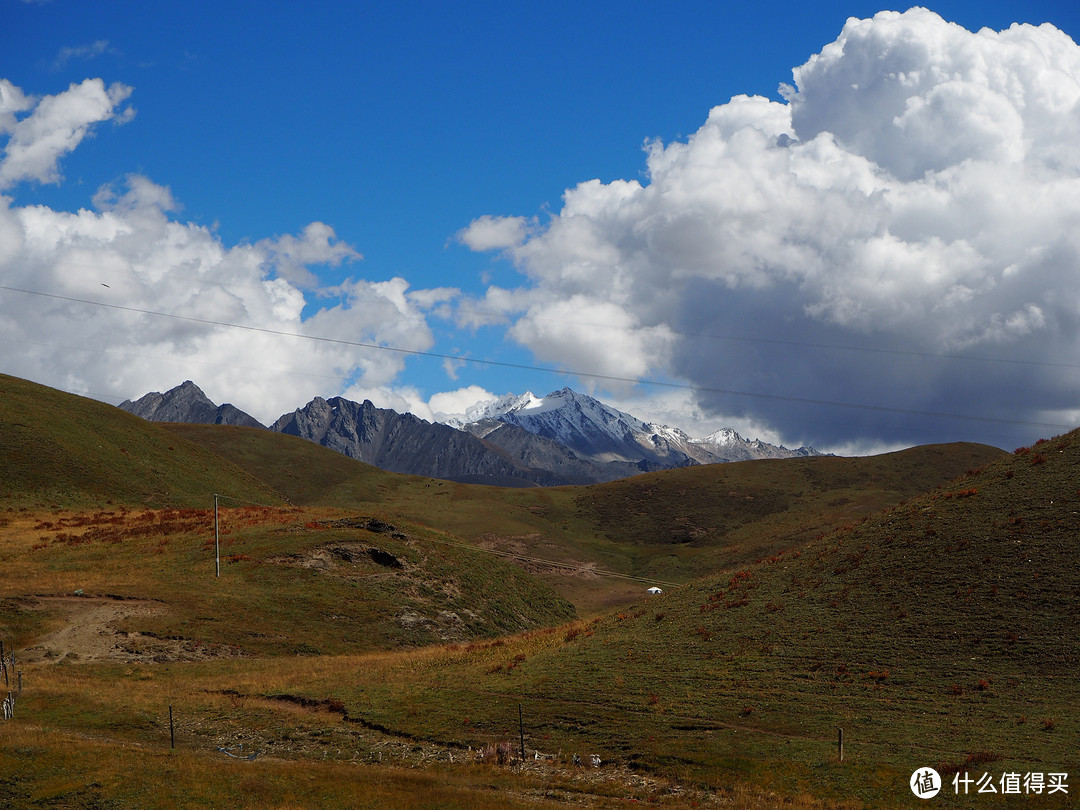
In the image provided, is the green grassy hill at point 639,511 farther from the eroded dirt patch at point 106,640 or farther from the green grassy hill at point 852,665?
the eroded dirt patch at point 106,640

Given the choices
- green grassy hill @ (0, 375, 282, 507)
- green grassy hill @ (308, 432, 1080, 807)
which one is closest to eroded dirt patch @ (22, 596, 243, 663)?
green grassy hill @ (308, 432, 1080, 807)

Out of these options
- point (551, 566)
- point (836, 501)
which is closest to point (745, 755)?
point (551, 566)

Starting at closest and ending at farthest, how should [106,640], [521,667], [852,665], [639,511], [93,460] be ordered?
[852,665], [521,667], [106,640], [93,460], [639,511]

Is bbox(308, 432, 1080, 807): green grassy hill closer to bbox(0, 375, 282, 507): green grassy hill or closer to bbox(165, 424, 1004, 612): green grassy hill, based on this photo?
bbox(165, 424, 1004, 612): green grassy hill

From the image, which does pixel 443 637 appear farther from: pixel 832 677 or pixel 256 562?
pixel 832 677

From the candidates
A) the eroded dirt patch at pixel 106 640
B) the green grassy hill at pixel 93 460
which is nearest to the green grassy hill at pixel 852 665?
the eroded dirt patch at pixel 106 640

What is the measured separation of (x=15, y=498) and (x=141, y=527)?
27929mm

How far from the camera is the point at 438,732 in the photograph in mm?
36219

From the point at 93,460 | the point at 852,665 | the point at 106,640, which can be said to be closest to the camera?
the point at 852,665

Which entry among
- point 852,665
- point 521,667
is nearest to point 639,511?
point 521,667

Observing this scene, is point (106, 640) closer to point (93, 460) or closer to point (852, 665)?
point (852, 665)

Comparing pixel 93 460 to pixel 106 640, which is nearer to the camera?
pixel 106 640

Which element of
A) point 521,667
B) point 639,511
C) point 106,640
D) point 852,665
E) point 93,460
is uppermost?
point 93,460

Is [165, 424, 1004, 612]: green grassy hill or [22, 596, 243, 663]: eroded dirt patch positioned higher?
[165, 424, 1004, 612]: green grassy hill
